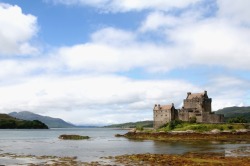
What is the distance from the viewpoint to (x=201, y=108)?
368 feet

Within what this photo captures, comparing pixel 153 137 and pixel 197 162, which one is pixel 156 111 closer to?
pixel 153 137

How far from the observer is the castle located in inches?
4355

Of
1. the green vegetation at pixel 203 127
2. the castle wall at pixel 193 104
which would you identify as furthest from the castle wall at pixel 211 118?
the green vegetation at pixel 203 127

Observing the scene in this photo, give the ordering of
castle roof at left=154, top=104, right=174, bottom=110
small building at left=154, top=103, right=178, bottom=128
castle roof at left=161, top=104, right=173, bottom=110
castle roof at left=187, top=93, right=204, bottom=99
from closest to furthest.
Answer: small building at left=154, top=103, right=178, bottom=128, castle roof at left=187, top=93, right=204, bottom=99, castle roof at left=161, top=104, right=173, bottom=110, castle roof at left=154, top=104, right=174, bottom=110

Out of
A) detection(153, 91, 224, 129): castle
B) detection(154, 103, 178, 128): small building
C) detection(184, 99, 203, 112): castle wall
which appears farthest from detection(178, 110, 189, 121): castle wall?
detection(184, 99, 203, 112): castle wall

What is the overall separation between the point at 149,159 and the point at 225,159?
9.05 m

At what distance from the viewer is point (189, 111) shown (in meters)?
112

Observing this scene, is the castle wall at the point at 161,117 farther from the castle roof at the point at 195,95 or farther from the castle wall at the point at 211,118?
the castle wall at the point at 211,118

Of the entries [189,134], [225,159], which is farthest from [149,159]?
[189,134]

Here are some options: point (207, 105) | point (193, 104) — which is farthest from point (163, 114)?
point (207, 105)

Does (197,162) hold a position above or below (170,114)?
below

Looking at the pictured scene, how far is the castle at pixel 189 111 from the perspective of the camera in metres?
111

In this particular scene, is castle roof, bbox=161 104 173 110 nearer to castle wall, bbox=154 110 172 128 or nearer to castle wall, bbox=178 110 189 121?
castle wall, bbox=154 110 172 128

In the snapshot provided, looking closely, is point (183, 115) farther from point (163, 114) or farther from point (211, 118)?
point (211, 118)
